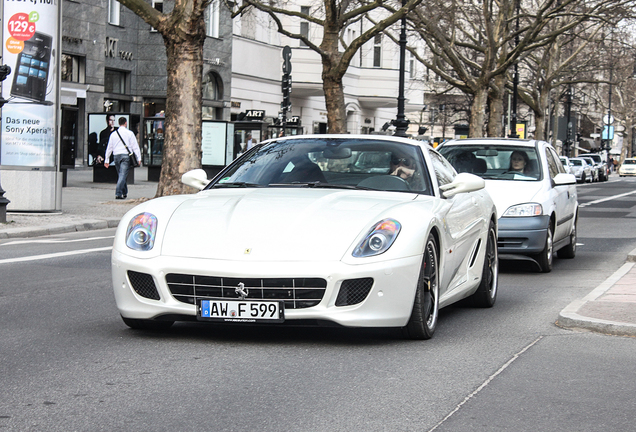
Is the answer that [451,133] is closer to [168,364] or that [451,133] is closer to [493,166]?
[493,166]

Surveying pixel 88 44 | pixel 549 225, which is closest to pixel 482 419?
pixel 549 225

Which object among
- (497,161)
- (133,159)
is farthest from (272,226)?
(133,159)

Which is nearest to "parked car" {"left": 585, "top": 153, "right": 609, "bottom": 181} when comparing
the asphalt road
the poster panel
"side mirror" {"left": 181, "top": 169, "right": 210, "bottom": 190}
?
the poster panel

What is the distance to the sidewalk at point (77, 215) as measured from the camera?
15008 millimetres

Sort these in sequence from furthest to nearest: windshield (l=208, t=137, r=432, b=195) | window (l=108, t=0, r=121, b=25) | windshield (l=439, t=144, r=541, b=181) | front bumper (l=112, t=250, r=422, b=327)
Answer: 1. window (l=108, t=0, r=121, b=25)
2. windshield (l=439, t=144, r=541, b=181)
3. windshield (l=208, t=137, r=432, b=195)
4. front bumper (l=112, t=250, r=422, b=327)

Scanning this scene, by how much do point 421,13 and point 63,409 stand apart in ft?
115

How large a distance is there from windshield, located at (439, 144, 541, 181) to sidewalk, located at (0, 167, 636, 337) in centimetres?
155

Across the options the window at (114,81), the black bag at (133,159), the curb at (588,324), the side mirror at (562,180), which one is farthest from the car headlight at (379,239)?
the window at (114,81)

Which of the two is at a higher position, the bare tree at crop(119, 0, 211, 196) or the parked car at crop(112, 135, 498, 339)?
the bare tree at crop(119, 0, 211, 196)

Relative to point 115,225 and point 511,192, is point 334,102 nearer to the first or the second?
point 115,225

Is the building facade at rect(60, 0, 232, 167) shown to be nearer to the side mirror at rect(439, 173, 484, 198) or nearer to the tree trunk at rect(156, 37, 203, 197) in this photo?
the tree trunk at rect(156, 37, 203, 197)

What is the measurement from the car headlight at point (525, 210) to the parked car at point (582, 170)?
46738mm

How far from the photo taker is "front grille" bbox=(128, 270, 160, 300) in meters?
6.07

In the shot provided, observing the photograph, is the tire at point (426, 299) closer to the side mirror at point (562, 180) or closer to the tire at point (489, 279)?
the tire at point (489, 279)
